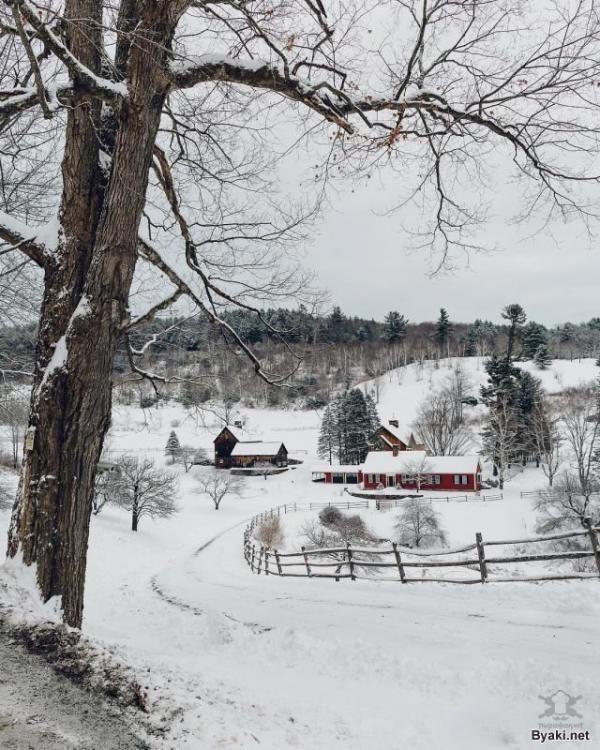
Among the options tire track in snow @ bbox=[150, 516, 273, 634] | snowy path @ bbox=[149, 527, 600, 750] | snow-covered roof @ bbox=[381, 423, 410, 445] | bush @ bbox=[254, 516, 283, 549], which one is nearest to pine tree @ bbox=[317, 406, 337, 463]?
snow-covered roof @ bbox=[381, 423, 410, 445]

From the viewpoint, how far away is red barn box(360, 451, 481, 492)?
42281 mm

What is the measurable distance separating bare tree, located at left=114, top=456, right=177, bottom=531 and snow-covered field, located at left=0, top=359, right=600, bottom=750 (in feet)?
58.4

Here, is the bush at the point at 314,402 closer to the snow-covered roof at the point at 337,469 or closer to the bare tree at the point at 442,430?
the snow-covered roof at the point at 337,469

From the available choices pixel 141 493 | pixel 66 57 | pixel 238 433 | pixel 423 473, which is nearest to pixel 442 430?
pixel 423 473

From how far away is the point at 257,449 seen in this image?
55188 mm

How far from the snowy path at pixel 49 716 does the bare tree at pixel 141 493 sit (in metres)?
28.2

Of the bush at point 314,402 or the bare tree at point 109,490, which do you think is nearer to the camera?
the bush at point 314,402

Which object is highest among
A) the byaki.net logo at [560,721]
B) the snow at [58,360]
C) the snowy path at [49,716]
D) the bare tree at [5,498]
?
the snow at [58,360]

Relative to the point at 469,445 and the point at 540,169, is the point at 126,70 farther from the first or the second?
the point at 469,445

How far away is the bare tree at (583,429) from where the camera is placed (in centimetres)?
3109

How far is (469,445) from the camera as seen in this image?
176 ft

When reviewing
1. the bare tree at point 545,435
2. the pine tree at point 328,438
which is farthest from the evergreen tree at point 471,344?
the bare tree at point 545,435

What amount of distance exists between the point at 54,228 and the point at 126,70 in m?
1.51

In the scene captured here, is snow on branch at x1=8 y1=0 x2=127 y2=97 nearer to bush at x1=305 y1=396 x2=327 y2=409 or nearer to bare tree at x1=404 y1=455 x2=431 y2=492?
bush at x1=305 y1=396 x2=327 y2=409
